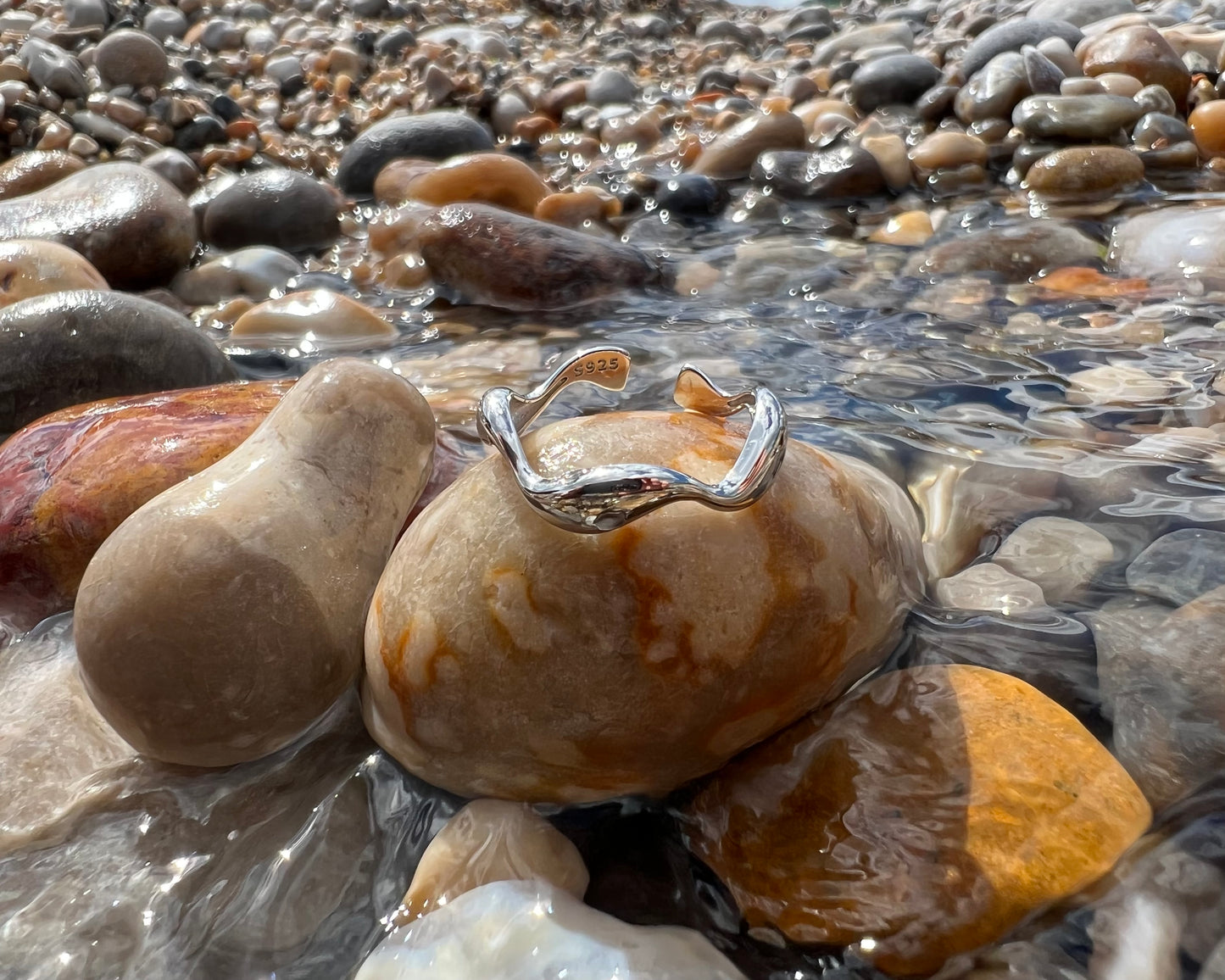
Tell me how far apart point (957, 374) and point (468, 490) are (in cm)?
186

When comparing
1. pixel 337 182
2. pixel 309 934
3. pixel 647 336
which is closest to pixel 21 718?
pixel 309 934

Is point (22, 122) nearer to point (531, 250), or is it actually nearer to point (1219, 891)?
point (531, 250)

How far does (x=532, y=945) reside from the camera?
1.16 meters

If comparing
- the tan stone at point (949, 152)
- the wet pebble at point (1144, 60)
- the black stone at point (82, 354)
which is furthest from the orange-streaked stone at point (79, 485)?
the wet pebble at point (1144, 60)

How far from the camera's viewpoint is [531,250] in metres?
3.74

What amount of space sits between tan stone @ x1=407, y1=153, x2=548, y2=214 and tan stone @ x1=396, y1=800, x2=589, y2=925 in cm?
413

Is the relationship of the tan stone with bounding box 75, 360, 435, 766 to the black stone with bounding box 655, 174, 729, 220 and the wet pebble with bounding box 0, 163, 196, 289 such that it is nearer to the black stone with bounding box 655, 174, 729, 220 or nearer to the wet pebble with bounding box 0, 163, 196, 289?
the wet pebble with bounding box 0, 163, 196, 289

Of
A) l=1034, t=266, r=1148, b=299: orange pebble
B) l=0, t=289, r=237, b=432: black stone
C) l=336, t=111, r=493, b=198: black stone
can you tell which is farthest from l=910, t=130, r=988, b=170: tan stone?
l=0, t=289, r=237, b=432: black stone

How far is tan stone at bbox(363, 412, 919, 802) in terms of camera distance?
4.19ft

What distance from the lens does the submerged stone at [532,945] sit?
44.6 inches

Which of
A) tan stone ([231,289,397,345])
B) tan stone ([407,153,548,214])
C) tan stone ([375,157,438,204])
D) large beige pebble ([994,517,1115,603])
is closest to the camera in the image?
large beige pebble ([994,517,1115,603])

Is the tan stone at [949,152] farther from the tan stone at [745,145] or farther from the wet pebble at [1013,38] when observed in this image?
the wet pebble at [1013,38]

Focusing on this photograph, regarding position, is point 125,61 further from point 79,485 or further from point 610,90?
point 79,485

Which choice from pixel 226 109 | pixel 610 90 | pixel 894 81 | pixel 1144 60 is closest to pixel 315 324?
pixel 226 109
